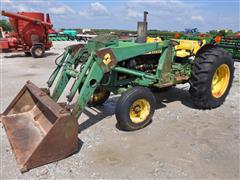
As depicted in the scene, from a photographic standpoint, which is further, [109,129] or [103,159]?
[109,129]

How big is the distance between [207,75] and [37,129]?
9.86ft

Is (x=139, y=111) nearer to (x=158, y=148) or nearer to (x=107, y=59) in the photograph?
(x=158, y=148)

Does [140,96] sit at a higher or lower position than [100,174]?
higher

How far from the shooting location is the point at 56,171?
291 centimetres

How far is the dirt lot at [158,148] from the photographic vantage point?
2928 mm

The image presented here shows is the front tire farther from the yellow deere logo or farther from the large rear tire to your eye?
the large rear tire

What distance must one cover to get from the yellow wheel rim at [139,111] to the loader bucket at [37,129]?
112 centimetres

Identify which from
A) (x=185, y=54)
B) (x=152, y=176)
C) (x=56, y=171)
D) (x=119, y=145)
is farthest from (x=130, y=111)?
(x=185, y=54)

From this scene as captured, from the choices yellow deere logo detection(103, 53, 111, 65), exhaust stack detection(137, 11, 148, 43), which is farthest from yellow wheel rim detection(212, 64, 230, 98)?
yellow deere logo detection(103, 53, 111, 65)

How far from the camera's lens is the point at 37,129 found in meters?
3.55

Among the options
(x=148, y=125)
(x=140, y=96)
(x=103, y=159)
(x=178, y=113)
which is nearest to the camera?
(x=103, y=159)

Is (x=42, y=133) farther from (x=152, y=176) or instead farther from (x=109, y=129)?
(x=152, y=176)

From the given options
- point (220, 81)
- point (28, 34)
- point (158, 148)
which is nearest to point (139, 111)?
point (158, 148)

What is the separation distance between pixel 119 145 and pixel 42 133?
1076 mm
